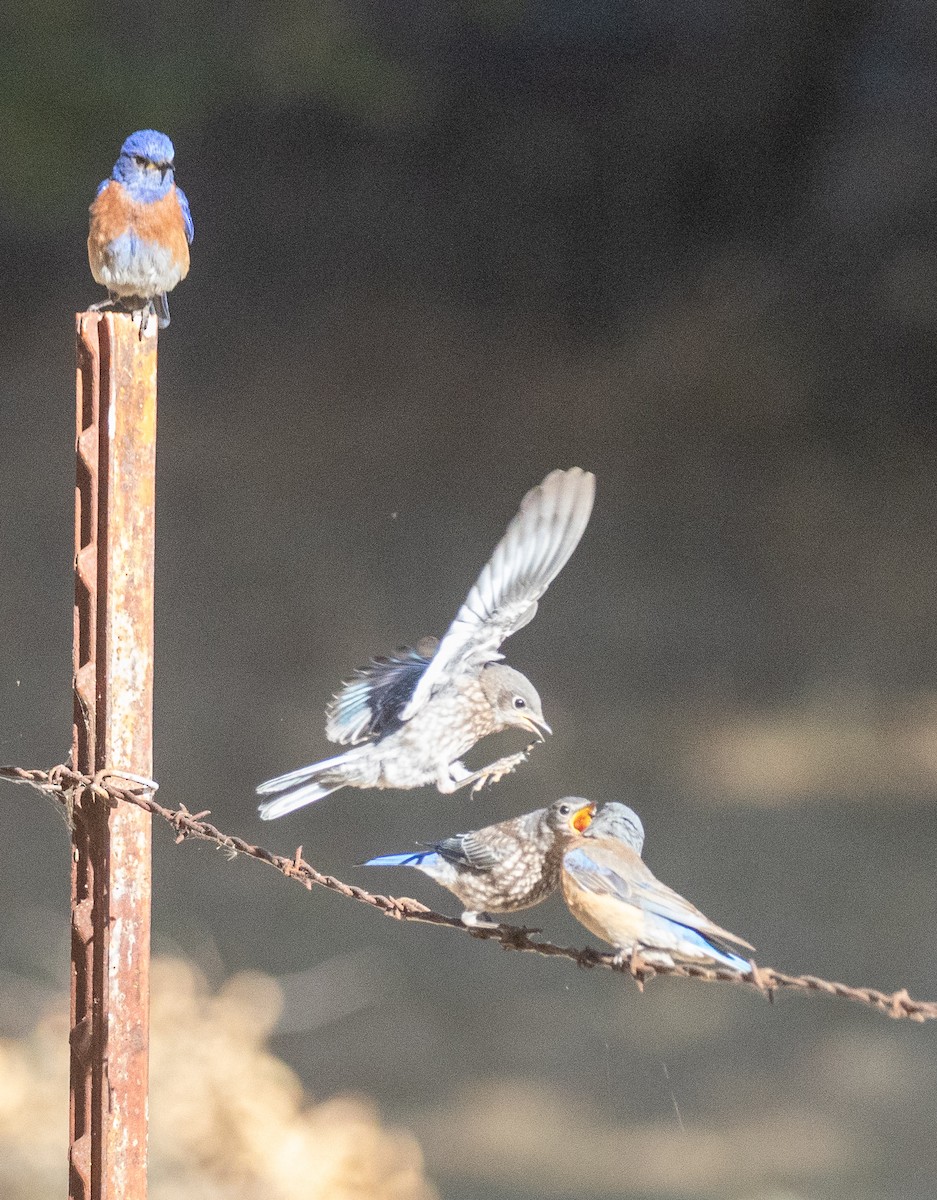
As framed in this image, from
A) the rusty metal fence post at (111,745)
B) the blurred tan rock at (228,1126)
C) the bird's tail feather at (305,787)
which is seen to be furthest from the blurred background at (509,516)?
the rusty metal fence post at (111,745)

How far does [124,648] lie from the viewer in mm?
2141

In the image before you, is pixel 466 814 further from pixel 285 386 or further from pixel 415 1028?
pixel 285 386

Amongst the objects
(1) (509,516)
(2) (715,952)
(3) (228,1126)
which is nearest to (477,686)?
(2) (715,952)

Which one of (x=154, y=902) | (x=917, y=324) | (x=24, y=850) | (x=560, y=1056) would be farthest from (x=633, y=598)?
(x=24, y=850)

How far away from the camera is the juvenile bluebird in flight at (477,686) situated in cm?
204

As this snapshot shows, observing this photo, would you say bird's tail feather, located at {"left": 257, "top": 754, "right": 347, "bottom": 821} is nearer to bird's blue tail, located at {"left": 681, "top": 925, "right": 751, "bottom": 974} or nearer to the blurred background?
bird's blue tail, located at {"left": 681, "top": 925, "right": 751, "bottom": 974}

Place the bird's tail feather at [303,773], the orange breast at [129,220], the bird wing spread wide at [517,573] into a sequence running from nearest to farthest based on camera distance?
1. the bird wing spread wide at [517,573]
2. the bird's tail feather at [303,773]
3. the orange breast at [129,220]

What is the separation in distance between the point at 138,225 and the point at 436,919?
1231 mm

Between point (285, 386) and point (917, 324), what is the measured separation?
1528mm

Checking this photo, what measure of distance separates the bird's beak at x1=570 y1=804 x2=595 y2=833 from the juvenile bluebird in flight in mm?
132

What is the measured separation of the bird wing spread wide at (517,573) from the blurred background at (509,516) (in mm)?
1338

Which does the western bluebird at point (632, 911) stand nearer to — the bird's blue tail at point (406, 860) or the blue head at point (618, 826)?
the blue head at point (618, 826)

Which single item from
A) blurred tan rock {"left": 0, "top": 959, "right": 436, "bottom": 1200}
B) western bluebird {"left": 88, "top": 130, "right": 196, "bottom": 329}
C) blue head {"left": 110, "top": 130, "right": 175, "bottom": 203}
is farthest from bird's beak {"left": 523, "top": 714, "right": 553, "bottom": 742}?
blurred tan rock {"left": 0, "top": 959, "right": 436, "bottom": 1200}

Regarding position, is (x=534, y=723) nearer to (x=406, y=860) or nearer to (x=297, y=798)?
(x=406, y=860)
